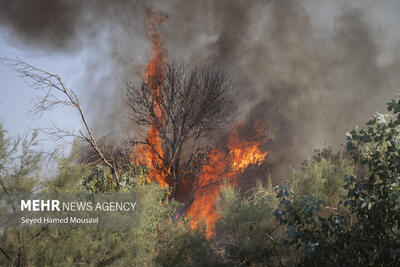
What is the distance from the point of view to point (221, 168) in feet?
39.8

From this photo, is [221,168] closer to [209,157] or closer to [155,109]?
[209,157]

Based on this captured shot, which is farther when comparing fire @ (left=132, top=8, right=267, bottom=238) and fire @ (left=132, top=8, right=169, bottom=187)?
fire @ (left=132, top=8, right=267, bottom=238)

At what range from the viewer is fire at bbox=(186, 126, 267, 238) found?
1167 cm

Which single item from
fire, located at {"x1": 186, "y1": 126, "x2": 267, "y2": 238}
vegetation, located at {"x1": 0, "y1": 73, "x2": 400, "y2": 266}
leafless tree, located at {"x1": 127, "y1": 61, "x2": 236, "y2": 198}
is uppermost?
leafless tree, located at {"x1": 127, "y1": 61, "x2": 236, "y2": 198}

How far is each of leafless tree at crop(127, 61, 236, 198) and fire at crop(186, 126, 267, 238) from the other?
0.71 metres

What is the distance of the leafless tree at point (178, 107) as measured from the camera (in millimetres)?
11562

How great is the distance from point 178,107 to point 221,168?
282cm

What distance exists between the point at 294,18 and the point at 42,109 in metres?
13.6

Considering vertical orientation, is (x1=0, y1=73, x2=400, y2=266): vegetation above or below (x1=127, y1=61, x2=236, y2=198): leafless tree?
below

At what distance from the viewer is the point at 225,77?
12.3 meters

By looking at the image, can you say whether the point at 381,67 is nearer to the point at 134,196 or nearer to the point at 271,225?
the point at 271,225

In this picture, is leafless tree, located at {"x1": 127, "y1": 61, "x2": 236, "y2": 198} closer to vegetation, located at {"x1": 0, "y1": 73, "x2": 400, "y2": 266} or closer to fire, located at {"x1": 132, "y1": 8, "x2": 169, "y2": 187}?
fire, located at {"x1": 132, "y1": 8, "x2": 169, "y2": 187}

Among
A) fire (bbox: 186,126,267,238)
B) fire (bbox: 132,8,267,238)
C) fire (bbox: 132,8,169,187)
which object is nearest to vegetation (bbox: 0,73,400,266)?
fire (bbox: 132,8,169,187)

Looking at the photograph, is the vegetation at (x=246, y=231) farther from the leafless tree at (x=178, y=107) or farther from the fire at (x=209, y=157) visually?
the leafless tree at (x=178, y=107)
